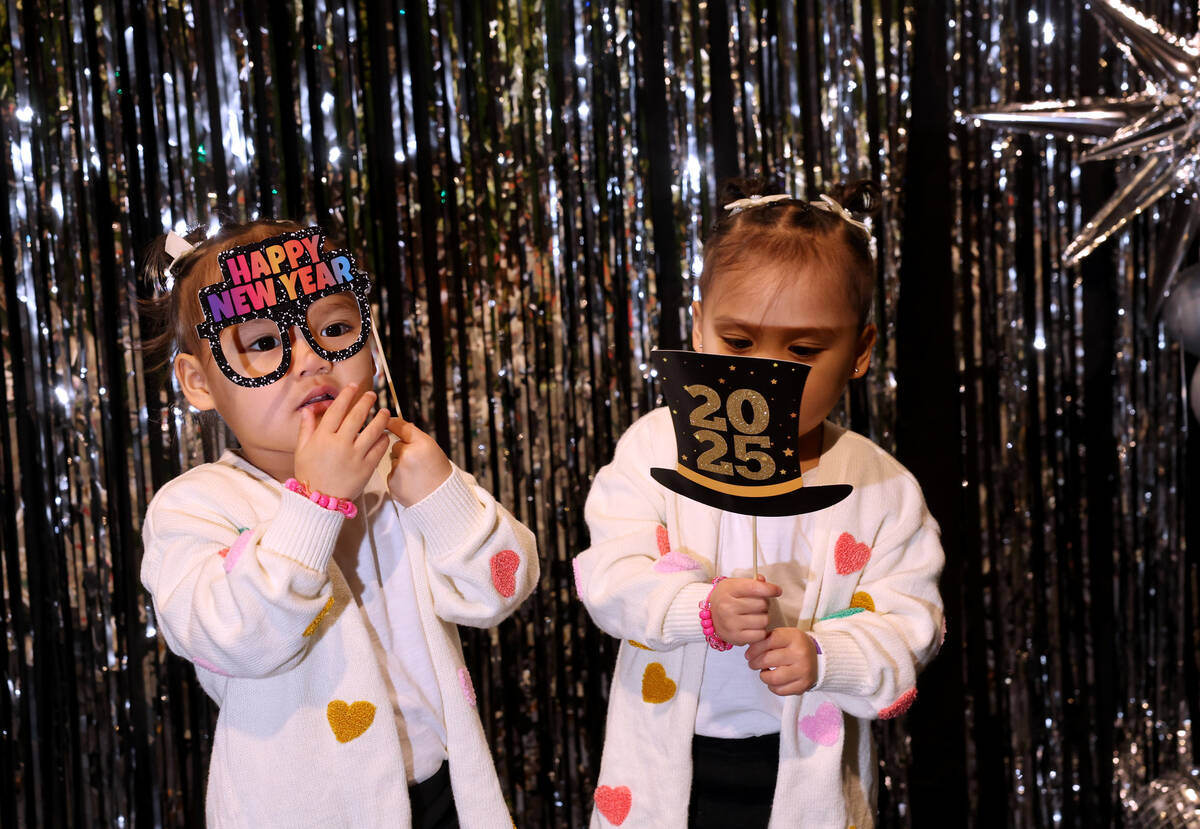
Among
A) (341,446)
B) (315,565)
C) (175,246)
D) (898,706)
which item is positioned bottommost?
(898,706)

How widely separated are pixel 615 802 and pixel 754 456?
1.44 feet

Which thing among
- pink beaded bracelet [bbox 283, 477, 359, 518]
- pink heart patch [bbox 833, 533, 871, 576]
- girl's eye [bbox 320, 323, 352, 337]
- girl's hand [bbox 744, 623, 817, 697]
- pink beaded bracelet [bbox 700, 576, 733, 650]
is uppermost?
girl's eye [bbox 320, 323, 352, 337]

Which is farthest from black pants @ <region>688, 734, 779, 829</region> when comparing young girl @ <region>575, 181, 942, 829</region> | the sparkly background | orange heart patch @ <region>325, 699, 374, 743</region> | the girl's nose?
the sparkly background

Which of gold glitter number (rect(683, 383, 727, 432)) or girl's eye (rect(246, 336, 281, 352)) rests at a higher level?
girl's eye (rect(246, 336, 281, 352))

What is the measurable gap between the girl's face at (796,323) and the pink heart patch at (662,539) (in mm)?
192

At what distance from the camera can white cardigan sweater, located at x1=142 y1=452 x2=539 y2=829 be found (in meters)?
0.97

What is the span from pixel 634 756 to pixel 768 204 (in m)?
0.65

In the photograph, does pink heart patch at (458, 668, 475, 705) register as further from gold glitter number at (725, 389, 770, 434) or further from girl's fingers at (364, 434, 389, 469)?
gold glitter number at (725, 389, 770, 434)

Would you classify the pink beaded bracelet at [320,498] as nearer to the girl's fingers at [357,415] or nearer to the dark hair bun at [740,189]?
the girl's fingers at [357,415]

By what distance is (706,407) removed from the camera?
1.05 meters

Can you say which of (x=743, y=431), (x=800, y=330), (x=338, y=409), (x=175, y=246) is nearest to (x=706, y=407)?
(x=743, y=431)

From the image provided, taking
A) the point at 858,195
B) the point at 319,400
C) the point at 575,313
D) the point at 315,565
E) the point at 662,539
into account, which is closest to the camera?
the point at 315,565

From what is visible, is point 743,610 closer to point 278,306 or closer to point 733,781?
point 733,781

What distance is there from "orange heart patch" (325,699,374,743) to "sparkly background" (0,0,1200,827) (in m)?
0.82
